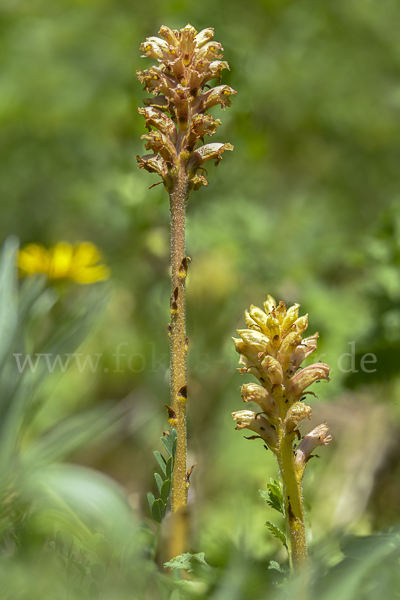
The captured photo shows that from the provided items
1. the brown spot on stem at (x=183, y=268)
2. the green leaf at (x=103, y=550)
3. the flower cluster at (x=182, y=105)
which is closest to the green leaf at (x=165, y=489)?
the green leaf at (x=103, y=550)

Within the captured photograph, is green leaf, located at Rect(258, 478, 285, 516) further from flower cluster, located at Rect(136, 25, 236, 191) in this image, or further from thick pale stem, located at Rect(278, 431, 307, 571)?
flower cluster, located at Rect(136, 25, 236, 191)

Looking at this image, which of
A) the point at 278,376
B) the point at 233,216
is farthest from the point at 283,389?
the point at 233,216

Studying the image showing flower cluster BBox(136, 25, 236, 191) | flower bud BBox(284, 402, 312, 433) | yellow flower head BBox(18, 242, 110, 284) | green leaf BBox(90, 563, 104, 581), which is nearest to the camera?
green leaf BBox(90, 563, 104, 581)

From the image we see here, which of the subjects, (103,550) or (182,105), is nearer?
(103,550)

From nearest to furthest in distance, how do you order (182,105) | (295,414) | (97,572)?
(97,572) → (295,414) → (182,105)

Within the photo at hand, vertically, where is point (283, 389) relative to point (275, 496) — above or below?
above

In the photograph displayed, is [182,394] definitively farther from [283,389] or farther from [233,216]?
[233,216]

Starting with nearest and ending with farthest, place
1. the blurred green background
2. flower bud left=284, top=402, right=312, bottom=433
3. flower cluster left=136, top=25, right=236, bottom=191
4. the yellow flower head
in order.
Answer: flower bud left=284, top=402, right=312, bottom=433
flower cluster left=136, top=25, right=236, bottom=191
the blurred green background
the yellow flower head

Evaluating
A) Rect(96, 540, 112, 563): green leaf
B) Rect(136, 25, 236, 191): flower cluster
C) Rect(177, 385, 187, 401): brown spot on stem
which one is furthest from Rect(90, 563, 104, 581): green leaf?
Rect(136, 25, 236, 191): flower cluster
